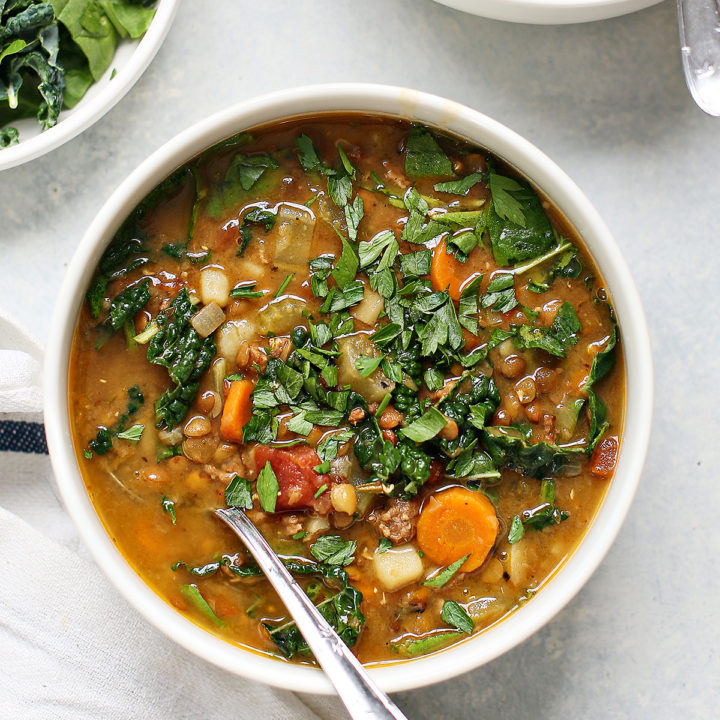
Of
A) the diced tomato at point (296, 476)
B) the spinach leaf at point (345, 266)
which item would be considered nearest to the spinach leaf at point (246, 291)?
the spinach leaf at point (345, 266)

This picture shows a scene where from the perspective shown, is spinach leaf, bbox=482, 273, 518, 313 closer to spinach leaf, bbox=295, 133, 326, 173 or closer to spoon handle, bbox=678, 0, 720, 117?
spinach leaf, bbox=295, 133, 326, 173

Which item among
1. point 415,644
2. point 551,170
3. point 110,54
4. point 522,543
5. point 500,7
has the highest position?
point 500,7

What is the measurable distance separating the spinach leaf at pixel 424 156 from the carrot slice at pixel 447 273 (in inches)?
9.1

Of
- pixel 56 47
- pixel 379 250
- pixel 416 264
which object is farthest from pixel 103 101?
pixel 416 264

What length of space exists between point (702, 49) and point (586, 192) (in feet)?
2.09

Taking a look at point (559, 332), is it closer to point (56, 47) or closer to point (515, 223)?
point (515, 223)

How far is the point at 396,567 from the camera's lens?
2754 millimetres

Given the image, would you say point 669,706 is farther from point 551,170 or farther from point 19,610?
point 19,610

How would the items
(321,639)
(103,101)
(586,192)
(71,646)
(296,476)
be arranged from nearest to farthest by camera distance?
1. (321,639)
2. (296,476)
3. (103,101)
4. (71,646)
5. (586,192)

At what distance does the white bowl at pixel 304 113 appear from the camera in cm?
256

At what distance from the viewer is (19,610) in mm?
3092

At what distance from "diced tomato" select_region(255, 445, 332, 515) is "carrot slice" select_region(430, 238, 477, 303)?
0.69 meters

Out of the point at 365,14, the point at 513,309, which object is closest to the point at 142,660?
the point at 513,309

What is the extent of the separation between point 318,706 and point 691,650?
1.47 m
